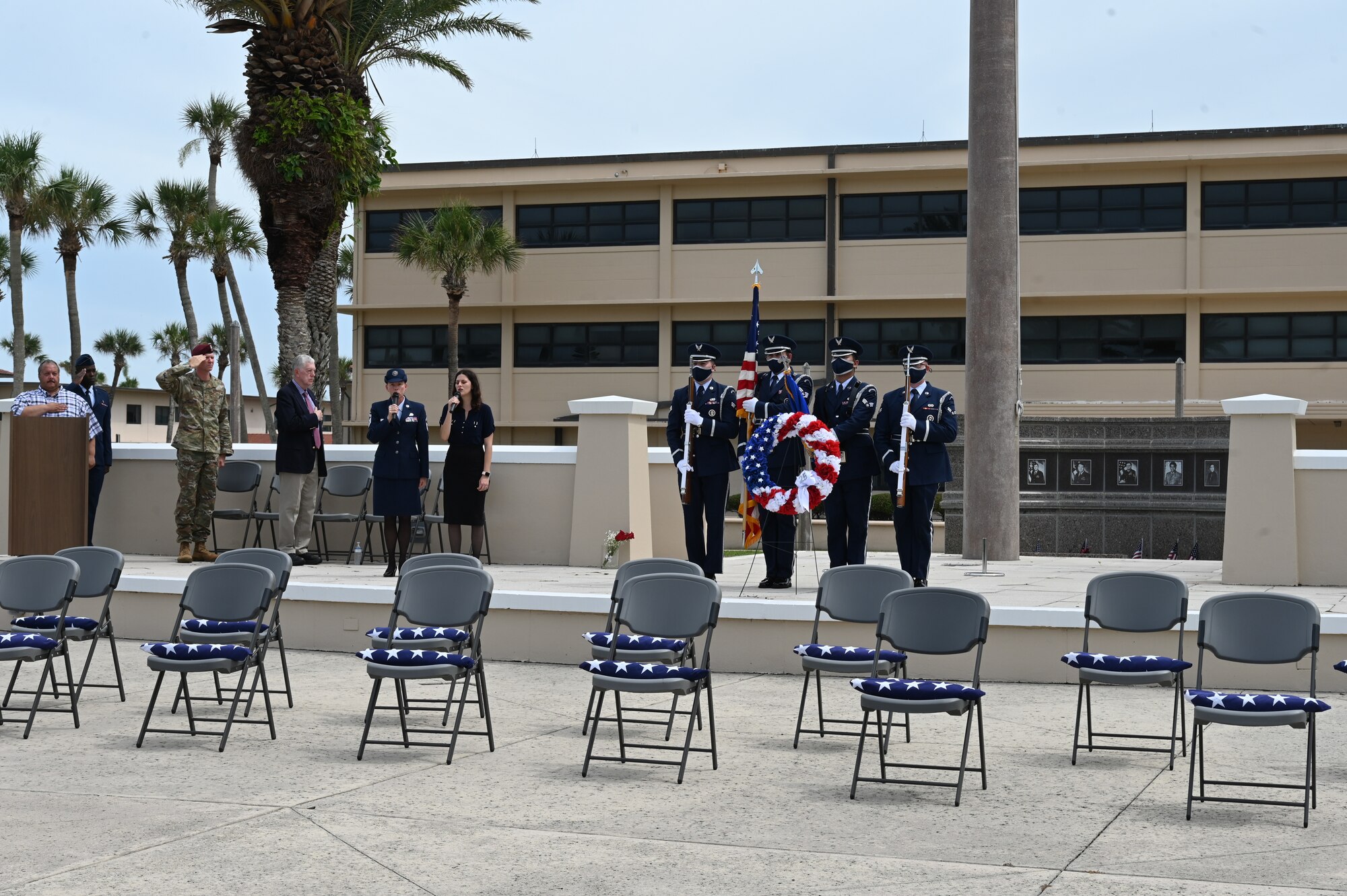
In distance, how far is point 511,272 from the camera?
44562 millimetres

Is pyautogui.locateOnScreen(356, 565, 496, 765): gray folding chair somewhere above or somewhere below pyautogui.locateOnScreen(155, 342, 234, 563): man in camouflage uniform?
below

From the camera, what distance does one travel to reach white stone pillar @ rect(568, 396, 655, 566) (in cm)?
1485

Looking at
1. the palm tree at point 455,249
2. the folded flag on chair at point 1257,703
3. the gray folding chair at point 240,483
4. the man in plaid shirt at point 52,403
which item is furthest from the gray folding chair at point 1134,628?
the palm tree at point 455,249

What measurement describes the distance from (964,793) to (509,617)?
5347mm

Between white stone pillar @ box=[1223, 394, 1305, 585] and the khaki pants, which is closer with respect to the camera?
white stone pillar @ box=[1223, 394, 1305, 585]

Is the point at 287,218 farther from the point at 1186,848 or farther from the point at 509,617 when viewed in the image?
the point at 1186,848

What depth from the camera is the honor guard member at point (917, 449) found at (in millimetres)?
12148

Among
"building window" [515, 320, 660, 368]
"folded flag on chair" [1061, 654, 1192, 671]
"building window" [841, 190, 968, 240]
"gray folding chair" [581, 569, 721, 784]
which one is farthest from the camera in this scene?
"building window" [515, 320, 660, 368]

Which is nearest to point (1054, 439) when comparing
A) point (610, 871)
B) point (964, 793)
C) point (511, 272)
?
point (964, 793)

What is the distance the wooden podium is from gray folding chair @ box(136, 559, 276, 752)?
6192mm

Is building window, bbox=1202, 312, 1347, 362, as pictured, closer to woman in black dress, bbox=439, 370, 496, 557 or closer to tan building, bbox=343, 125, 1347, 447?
tan building, bbox=343, 125, 1347, 447

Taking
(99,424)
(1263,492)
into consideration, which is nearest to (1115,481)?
(1263,492)

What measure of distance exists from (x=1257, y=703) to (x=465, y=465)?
28.2ft

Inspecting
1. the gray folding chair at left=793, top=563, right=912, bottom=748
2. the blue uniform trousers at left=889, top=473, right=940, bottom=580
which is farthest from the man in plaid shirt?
the gray folding chair at left=793, top=563, right=912, bottom=748
